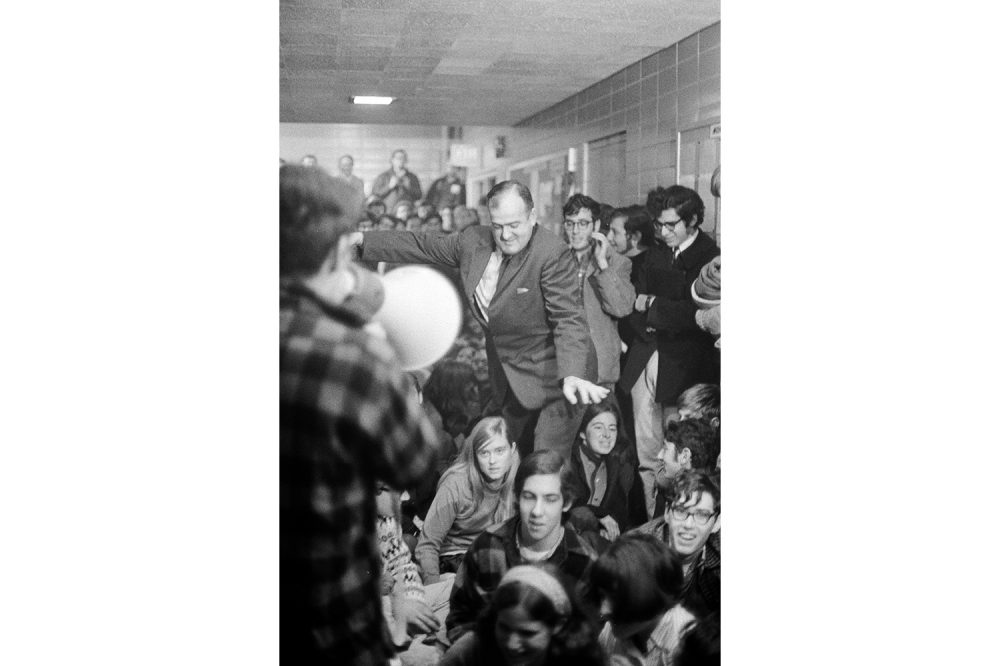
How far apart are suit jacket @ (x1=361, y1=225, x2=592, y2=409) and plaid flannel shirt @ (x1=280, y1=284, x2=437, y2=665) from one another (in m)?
0.29

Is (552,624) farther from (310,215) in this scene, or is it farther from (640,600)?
(310,215)

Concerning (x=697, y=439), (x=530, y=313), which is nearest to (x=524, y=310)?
(x=530, y=313)

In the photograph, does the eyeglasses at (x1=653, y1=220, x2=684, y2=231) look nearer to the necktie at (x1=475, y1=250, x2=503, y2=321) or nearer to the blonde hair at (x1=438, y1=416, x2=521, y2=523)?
the necktie at (x1=475, y1=250, x2=503, y2=321)

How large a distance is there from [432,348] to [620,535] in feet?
2.64

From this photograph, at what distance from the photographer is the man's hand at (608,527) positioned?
3.35 meters

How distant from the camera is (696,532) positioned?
342cm

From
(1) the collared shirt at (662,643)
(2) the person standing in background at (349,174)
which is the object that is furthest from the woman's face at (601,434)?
(2) the person standing in background at (349,174)

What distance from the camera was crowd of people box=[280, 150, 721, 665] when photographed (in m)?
3.13

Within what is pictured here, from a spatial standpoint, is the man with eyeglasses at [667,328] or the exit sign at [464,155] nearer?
the exit sign at [464,155]

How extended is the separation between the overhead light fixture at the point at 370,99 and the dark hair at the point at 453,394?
0.76 metres

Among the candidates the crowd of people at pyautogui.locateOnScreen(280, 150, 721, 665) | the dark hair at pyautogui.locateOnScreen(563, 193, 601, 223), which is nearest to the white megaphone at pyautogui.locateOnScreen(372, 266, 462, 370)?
the crowd of people at pyautogui.locateOnScreen(280, 150, 721, 665)

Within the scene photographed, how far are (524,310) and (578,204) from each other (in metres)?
0.35

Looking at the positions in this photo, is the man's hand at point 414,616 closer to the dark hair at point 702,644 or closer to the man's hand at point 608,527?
the man's hand at point 608,527
